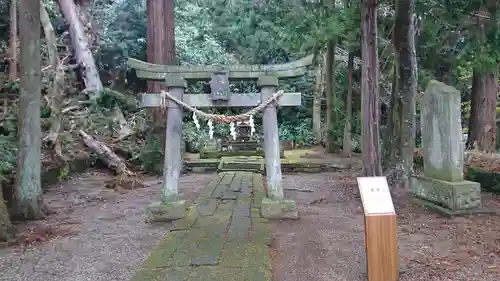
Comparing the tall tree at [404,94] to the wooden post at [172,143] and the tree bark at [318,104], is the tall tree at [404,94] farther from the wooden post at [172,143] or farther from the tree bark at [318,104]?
the tree bark at [318,104]

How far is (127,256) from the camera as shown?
488 centimetres

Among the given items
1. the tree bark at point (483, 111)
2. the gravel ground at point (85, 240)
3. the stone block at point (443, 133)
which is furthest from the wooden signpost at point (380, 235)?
the tree bark at point (483, 111)

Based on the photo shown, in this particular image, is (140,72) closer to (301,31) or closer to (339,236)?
(339,236)

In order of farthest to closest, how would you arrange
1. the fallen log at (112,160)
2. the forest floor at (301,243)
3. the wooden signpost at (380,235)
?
the fallen log at (112,160)
the forest floor at (301,243)
the wooden signpost at (380,235)

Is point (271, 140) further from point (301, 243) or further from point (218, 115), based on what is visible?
point (301, 243)

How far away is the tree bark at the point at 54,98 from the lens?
10531 mm

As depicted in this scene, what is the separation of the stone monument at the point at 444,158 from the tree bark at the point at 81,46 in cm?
1119

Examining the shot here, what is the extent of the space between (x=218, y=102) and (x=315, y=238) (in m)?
2.40

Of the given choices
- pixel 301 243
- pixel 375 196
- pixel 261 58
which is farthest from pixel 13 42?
pixel 375 196

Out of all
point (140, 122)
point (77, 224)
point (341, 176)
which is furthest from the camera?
point (140, 122)

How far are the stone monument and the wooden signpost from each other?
3.37 m

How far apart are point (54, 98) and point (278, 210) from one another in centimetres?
818

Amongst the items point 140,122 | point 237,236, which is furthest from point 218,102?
Answer: point 140,122

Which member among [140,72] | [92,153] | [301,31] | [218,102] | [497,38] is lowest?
[92,153]
